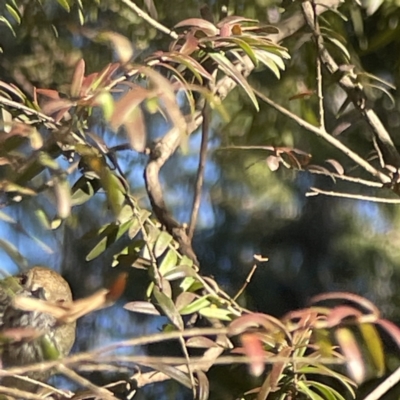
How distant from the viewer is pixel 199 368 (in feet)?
1.81

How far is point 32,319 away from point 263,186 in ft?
1.14

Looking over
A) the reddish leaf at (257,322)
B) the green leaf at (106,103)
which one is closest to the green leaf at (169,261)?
the reddish leaf at (257,322)

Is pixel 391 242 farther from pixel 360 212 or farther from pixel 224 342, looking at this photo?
pixel 224 342

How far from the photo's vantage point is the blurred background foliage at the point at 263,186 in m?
0.85

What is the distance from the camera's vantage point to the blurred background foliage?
2.80ft

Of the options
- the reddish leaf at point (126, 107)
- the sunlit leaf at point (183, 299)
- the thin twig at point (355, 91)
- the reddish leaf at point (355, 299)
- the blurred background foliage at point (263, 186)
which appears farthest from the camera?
the blurred background foliage at point (263, 186)

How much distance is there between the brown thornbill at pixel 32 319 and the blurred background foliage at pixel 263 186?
0.07 metres

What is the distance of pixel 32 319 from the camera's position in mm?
695

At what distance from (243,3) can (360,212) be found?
1.02 ft

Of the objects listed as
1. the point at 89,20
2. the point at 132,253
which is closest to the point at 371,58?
the point at 89,20

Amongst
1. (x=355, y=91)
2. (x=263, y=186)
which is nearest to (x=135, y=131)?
(x=355, y=91)

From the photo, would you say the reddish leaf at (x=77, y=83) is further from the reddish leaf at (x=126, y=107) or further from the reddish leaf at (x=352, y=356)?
the reddish leaf at (x=352, y=356)

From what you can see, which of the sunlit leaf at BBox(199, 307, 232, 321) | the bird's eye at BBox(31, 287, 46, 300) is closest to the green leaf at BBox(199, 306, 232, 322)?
the sunlit leaf at BBox(199, 307, 232, 321)

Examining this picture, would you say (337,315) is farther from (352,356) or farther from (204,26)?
(204,26)
